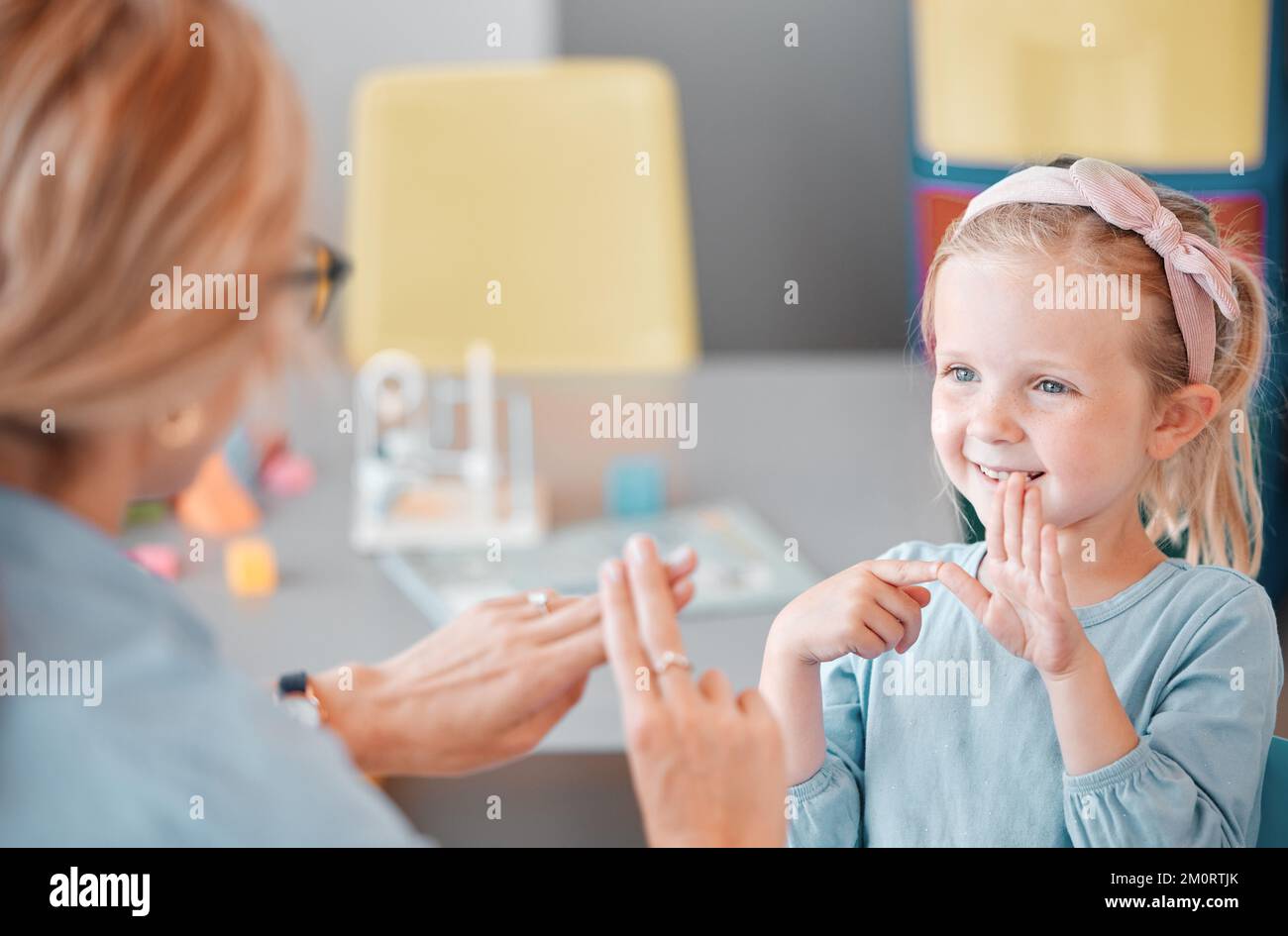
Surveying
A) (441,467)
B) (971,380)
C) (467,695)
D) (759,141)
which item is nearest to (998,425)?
(971,380)

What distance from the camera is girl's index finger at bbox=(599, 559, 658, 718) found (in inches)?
25.7

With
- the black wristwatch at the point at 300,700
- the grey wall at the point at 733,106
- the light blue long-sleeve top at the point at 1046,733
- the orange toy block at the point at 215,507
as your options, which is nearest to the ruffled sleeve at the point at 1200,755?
the light blue long-sleeve top at the point at 1046,733

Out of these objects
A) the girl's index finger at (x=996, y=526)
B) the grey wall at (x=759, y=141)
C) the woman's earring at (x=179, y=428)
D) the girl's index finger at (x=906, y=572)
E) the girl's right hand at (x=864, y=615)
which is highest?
the grey wall at (x=759, y=141)

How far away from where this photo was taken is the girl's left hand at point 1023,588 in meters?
0.63

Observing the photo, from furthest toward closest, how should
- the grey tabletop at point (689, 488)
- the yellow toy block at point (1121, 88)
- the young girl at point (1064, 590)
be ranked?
1. the grey tabletop at point (689, 488)
2. the yellow toy block at point (1121, 88)
3. the young girl at point (1064, 590)

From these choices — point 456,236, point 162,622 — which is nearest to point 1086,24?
point 162,622

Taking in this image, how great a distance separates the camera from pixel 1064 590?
0.63 metres

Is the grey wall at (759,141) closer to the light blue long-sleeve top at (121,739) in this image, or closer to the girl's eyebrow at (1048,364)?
the girl's eyebrow at (1048,364)

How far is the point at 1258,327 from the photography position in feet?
2.30

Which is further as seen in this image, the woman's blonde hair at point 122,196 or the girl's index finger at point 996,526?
the girl's index finger at point 996,526

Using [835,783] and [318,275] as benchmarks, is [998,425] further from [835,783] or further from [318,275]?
[318,275]

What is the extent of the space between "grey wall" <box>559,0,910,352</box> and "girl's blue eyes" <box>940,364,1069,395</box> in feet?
4.97
